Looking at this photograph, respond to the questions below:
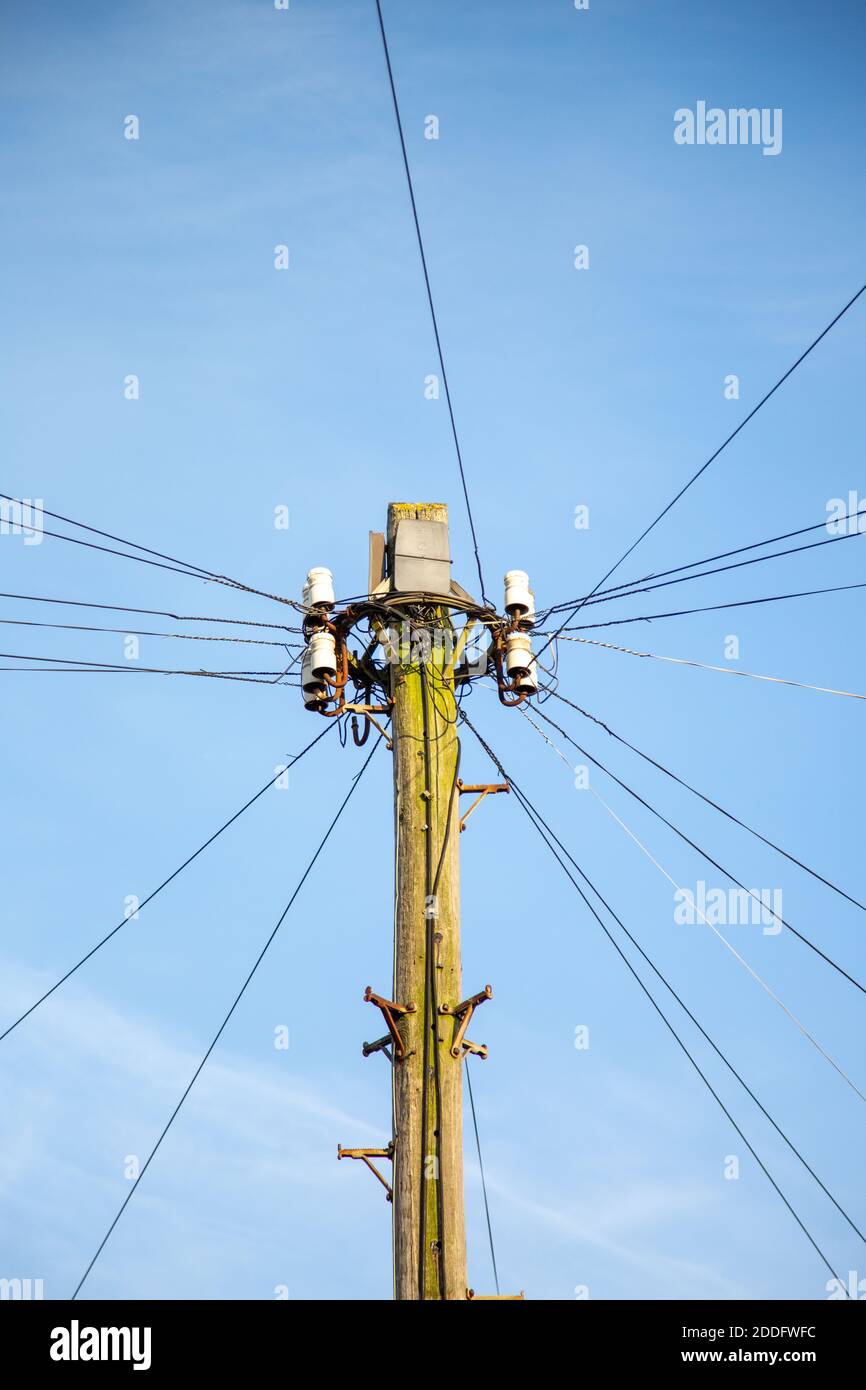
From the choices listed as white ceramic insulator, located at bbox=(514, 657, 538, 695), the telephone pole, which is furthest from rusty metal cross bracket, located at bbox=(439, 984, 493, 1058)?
white ceramic insulator, located at bbox=(514, 657, 538, 695)

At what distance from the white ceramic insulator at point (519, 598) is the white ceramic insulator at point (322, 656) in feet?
3.85

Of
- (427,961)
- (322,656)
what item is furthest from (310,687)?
(427,961)

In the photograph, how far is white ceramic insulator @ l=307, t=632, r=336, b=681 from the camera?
413 inches

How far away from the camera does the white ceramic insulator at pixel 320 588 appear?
10750 millimetres

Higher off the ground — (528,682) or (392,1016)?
(528,682)

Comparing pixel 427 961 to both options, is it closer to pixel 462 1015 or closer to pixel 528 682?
pixel 462 1015

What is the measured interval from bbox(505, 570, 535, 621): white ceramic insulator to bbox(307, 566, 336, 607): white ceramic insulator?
1.12 m

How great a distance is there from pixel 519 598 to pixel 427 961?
254 cm

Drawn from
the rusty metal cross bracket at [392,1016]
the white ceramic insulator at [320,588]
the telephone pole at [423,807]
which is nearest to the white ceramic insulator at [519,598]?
the telephone pole at [423,807]

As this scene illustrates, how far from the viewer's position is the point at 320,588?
35.4ft

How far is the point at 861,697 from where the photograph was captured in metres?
11.5

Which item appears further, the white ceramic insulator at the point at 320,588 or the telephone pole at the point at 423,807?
the white ceramic insulator at the point at 320,588

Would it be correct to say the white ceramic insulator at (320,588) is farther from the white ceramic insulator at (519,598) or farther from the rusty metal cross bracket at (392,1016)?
the rusty metal cross bracket at (392,1016)
